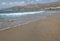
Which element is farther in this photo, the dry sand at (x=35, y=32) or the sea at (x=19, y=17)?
the sea at (x=19, y=17)

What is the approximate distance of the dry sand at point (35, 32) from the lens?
3.51 ft

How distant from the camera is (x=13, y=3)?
1462 millimetres

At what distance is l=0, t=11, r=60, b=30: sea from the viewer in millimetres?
1228

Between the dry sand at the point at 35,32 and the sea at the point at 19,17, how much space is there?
66mm

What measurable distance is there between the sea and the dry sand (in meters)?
0.07

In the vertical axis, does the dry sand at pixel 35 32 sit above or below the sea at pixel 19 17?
below

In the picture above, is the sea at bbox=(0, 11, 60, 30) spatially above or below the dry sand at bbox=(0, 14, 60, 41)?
above

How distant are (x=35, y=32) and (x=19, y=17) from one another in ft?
0.94

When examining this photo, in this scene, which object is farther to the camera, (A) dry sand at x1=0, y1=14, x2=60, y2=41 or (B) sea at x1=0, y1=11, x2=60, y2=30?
(B) sea at x1=0, y1=11, x2=60, y2=30

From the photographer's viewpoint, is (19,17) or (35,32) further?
(19,17)

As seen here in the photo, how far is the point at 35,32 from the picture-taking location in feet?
3.72

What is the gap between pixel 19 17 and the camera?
1308mm

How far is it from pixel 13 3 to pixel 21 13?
0.71 ft

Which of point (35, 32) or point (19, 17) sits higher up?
point (19, 17)
